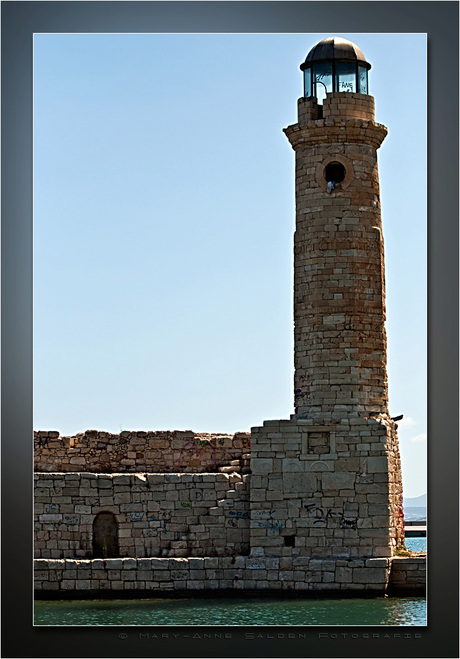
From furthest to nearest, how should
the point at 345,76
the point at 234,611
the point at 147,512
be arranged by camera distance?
the point at 345,76, the point at 147,512, the point at 234,611

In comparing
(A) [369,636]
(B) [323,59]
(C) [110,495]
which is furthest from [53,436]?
(A) [369,636]

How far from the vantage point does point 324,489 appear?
24281 mm

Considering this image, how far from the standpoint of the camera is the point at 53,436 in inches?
1006

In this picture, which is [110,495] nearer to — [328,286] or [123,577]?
[123,577]

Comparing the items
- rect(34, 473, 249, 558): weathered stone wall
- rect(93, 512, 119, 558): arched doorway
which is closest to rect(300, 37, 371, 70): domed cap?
rect(34, 473, 249, 558): weathered stone wall

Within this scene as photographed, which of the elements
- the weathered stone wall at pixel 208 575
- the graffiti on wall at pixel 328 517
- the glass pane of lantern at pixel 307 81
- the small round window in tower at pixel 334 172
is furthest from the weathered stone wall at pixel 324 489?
the glass pane of lantern at pixel 307 81

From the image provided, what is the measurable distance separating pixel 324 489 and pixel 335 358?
2.23 m

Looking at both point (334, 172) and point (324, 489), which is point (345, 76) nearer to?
point (334, 172)

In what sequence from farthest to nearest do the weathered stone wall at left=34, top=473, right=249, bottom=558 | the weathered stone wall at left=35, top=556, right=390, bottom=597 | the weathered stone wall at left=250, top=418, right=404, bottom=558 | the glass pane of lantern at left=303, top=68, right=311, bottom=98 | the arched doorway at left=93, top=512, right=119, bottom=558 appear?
the glass pane of lantern at left=303, top=68, right=311, bottom=98 → the arched doorway at left=93, top=512, right=119, bottom=558 → the weathered stone wall at left=34, top=473, right=249, bottom=558 → the weathered stone wall at left=250, top=418, right=404, bottom=558 → the weathered stone wall at left=35, top=556, right=390, bottom=597

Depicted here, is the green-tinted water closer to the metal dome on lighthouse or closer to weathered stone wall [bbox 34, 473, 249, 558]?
Answer: weathered stone wall [bbox 34, 473, 249, 558]

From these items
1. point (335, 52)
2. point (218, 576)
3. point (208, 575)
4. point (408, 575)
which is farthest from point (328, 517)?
point (335, 52)

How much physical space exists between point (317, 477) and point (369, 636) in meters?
6.96

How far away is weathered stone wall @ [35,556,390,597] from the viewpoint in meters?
23.8

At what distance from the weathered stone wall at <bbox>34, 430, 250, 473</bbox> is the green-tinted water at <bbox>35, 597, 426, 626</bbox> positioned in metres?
2.45
